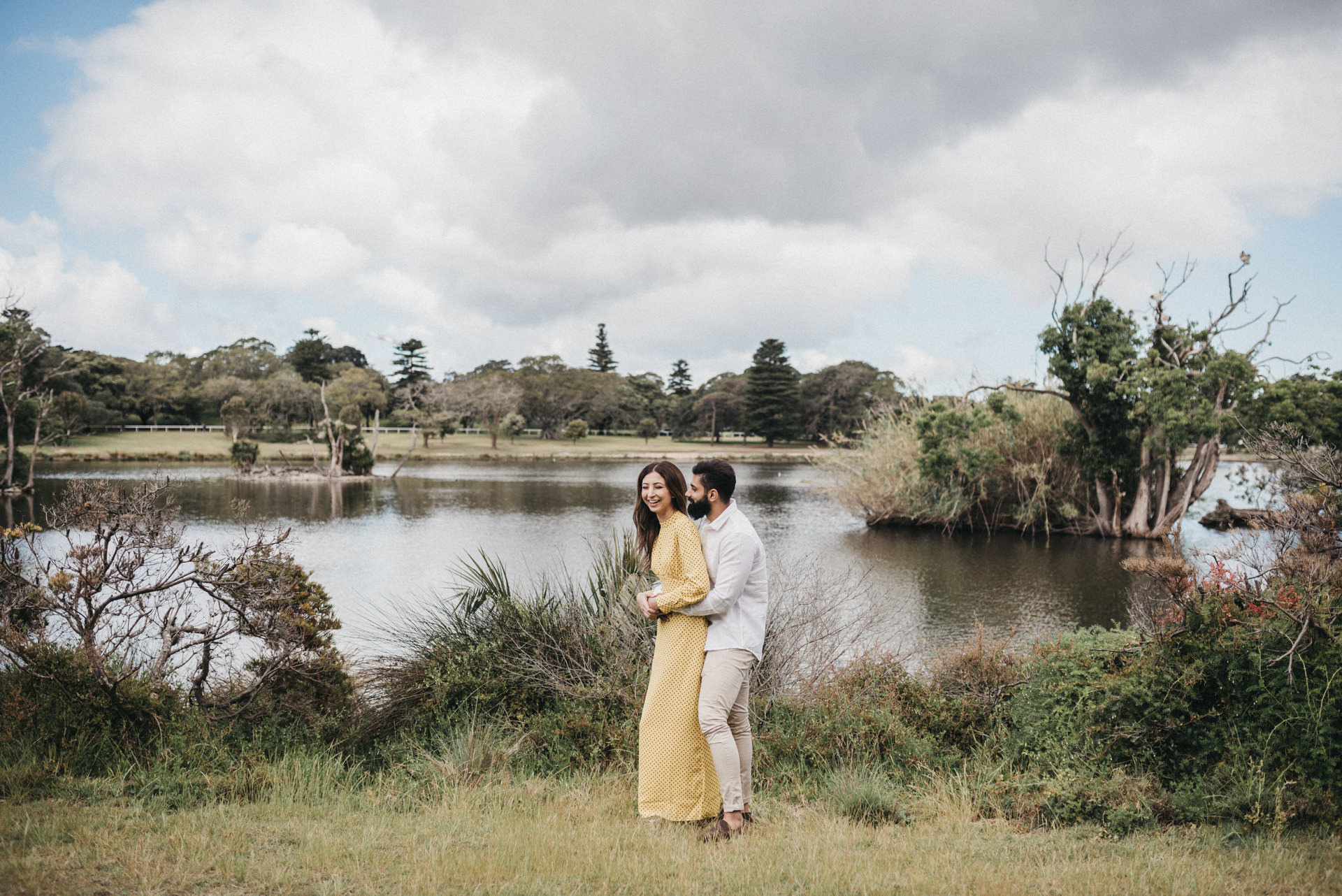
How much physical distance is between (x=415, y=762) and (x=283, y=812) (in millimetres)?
1216

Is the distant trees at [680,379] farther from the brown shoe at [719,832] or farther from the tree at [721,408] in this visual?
the brown shoe at [719,832]

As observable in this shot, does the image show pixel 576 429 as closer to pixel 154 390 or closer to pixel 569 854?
pixel 154 390

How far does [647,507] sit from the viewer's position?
14.6 ft

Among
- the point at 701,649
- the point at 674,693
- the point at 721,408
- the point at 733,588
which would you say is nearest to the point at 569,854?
the point at 674,693

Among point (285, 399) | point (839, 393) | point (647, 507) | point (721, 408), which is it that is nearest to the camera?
point (647, 507)

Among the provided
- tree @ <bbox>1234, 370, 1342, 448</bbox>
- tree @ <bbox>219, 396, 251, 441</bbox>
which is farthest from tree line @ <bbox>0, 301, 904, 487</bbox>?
tree @ <bbox>1234, 370, 1342, 448</bbox>

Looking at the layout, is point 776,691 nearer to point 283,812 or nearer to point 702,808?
point 702,808

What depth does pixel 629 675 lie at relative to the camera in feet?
22.5

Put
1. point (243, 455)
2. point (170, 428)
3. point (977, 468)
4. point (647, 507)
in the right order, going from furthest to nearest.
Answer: point (170, 428) → point (243, 455) → point (977, 468) → point (647, 507)

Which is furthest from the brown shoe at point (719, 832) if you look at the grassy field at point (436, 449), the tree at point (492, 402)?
the tree at point (492, 402)

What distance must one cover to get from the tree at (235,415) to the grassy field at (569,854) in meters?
59.1

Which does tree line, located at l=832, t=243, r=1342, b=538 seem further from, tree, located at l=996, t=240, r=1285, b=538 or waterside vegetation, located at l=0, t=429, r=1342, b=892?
waterside vegetation, located at l=0, t=429, r=1342, b=892

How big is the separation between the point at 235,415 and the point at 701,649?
6190cm

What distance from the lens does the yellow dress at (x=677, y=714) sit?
4.27 meters
